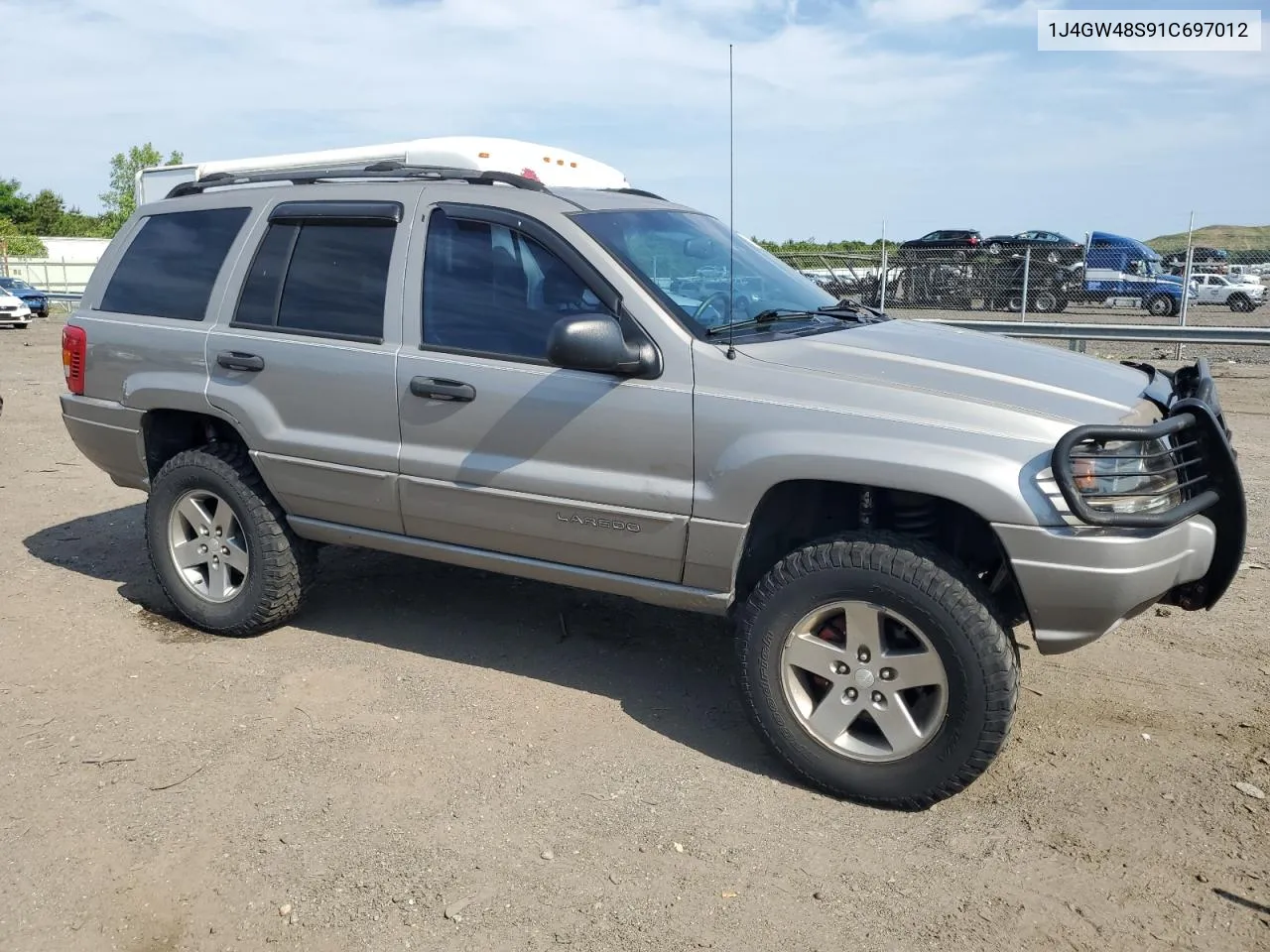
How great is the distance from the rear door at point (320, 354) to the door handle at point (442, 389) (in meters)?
0.14

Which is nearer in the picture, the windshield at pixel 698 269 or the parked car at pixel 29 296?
the windshield at pixel 698 269

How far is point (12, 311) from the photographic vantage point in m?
24.5

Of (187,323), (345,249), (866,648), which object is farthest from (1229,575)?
(187,323)

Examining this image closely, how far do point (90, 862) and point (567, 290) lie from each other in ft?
7.94

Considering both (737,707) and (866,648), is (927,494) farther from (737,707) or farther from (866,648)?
(737,707)

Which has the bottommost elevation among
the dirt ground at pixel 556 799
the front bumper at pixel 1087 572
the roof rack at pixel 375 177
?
the dirt ground at pixel 556 799

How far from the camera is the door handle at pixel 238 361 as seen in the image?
4715 mm

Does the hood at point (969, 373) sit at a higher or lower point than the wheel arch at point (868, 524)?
higher

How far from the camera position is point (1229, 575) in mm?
3566

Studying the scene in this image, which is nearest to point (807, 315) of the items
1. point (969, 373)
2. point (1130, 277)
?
point (969, 373)

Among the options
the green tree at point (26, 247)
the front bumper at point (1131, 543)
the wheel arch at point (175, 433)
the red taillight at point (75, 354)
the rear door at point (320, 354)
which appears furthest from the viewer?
the green tree at point (26, 247)

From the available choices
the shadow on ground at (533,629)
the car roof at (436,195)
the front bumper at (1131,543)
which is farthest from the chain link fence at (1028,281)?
the front bumper at (1131,543)

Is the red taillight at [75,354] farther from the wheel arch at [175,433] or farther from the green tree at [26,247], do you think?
the green tree at [26,247]

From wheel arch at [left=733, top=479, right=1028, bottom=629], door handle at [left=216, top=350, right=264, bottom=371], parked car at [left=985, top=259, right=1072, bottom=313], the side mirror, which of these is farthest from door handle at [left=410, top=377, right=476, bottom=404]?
parked car at [left=985, top=259, right=1072, bottom=313]
